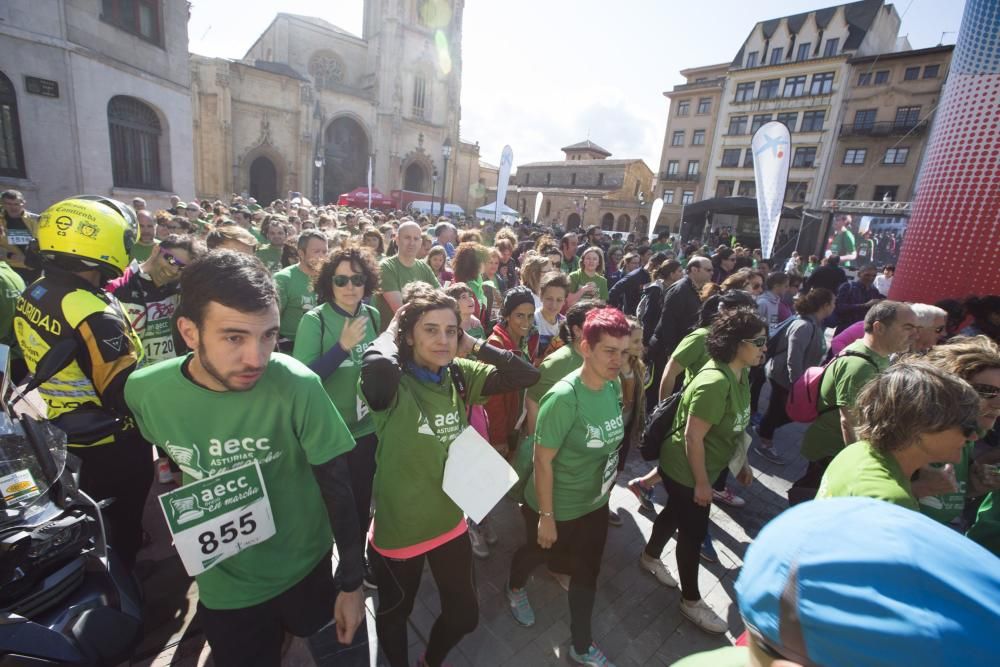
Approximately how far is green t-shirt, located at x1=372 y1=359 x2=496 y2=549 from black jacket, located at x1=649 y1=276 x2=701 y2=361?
4.00 m

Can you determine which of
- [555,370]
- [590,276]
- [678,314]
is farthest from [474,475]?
[590,276]

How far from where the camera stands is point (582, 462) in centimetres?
248

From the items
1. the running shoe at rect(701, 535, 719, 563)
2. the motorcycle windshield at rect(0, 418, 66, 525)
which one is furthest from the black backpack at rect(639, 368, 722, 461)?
the motorcycle windshield at rect(0, 418, 66, 525)

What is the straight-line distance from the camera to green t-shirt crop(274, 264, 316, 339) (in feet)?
12.7

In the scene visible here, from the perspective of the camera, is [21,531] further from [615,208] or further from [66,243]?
[615,208]

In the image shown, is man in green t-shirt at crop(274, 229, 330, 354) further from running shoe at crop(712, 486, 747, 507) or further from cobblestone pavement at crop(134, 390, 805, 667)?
running shoe at crop(712, 486, 747, 507)

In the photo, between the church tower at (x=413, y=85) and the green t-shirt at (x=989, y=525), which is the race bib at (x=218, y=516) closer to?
the green t-shirt at (x=989, y=525)

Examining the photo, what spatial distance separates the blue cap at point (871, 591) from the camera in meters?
0.57

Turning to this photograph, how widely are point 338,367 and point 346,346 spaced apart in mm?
212

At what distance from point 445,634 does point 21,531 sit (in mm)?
1765

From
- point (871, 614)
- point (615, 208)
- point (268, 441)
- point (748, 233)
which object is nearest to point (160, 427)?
point (268, 441)

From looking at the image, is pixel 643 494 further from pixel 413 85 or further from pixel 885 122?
pixel 413 85

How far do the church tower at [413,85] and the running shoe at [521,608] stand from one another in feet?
125

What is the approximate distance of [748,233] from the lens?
2662 centimetres
